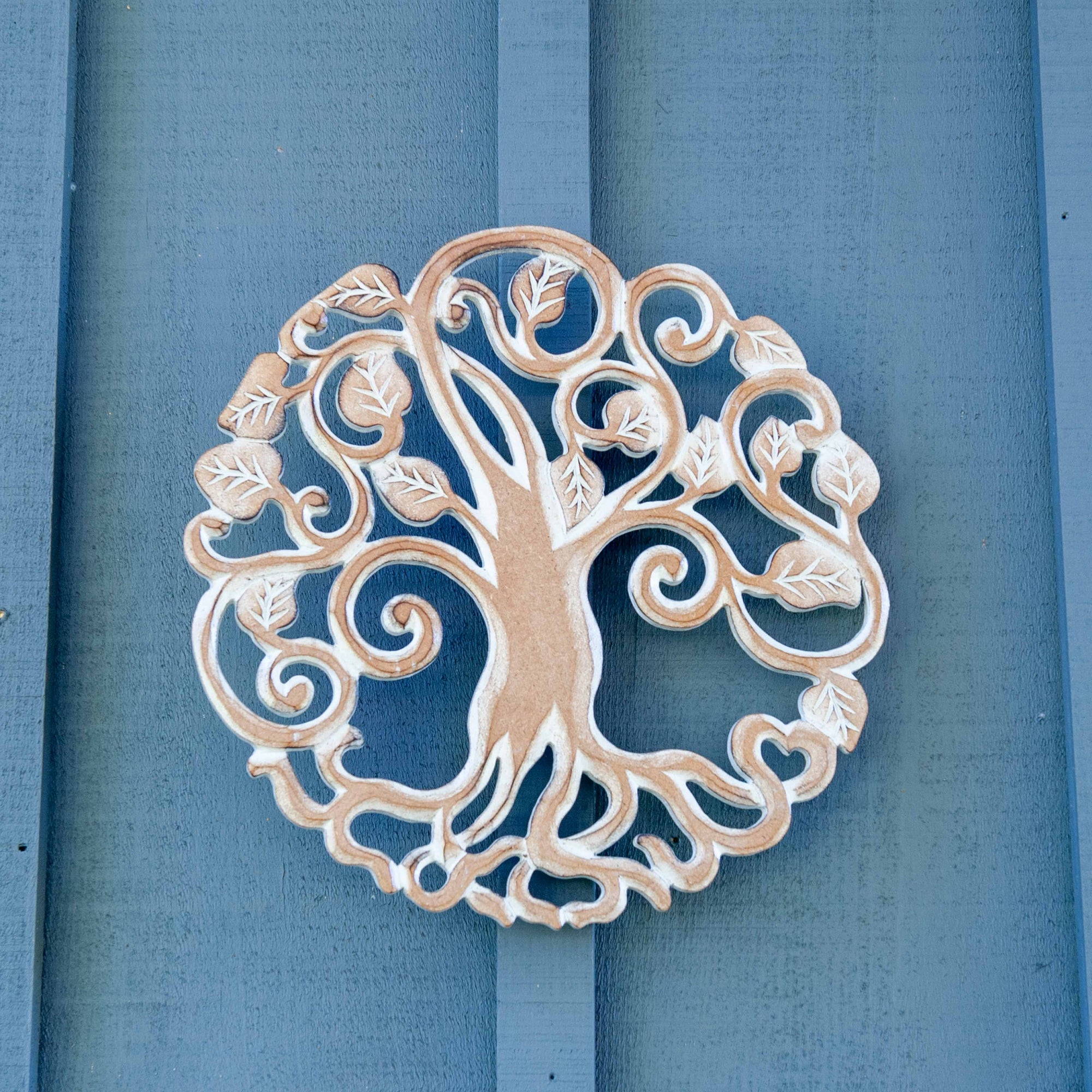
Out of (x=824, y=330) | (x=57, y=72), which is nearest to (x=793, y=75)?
(x=824, y=330)

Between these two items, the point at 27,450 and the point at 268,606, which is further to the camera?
the point at 27,450

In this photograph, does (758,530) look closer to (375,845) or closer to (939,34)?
(375,845)

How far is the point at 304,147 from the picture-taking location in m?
1.62

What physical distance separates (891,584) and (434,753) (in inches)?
22.6

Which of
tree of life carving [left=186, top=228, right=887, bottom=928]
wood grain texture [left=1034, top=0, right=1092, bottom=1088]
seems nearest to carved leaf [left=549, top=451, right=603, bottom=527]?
tree of life carving [left=186, top=228, right=887, bottom=928]

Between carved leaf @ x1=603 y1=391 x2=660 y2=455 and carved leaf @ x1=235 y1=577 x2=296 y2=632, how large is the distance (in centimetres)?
39

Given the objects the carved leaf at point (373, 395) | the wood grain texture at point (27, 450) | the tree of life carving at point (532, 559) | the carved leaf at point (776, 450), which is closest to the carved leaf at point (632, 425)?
the tree of life carving at point (532, 559)

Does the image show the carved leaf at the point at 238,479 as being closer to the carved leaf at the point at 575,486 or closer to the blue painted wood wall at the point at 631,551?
the blue painted wood wall at the point at 631,551

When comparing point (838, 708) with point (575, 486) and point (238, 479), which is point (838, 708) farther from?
point (238, 479)

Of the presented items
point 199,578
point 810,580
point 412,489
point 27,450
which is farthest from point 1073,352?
point 27,450

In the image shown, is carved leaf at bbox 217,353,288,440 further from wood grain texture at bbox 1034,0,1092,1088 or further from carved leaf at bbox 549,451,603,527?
wood grain texture at bbox 1034,0,1092,1088

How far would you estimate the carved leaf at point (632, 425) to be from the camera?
1406 millimetres

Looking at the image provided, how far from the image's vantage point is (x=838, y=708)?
1380 mm

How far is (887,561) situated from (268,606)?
0.72m
